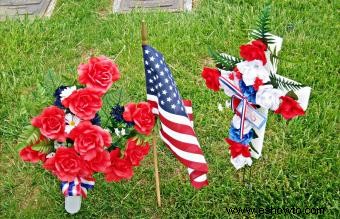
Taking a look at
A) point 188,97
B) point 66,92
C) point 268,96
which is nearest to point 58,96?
point 66,92

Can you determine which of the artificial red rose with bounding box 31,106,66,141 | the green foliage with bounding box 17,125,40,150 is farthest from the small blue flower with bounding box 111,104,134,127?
the green foliage with bounding box 17,125,40,150

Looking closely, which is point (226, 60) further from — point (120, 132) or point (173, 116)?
point (120, 132)

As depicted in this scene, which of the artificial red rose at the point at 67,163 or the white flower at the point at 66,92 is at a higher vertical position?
the white flower at the point at 66,92

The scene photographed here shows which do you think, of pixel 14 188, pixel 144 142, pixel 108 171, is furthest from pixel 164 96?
pixel 14 188

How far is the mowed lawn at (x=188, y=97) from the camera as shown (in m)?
3.30

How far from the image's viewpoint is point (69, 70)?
436cm

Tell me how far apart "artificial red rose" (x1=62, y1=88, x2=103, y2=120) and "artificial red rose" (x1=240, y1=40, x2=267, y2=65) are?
2.68ft

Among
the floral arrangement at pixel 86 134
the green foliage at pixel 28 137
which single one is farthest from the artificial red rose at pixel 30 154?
the green foliage at pixel 28 137

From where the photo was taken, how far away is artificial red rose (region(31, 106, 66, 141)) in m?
2.58

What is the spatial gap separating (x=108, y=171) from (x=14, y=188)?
101 cm

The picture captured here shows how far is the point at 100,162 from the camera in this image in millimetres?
2664

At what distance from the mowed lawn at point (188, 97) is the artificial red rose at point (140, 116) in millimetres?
464

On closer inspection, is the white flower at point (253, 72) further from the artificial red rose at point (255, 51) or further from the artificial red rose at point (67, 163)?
the artificial red rose at point (67, 163)

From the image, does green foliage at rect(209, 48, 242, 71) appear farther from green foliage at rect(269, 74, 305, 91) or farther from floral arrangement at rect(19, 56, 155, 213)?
floral arrangement at rect(19, 56, 155, 213)
